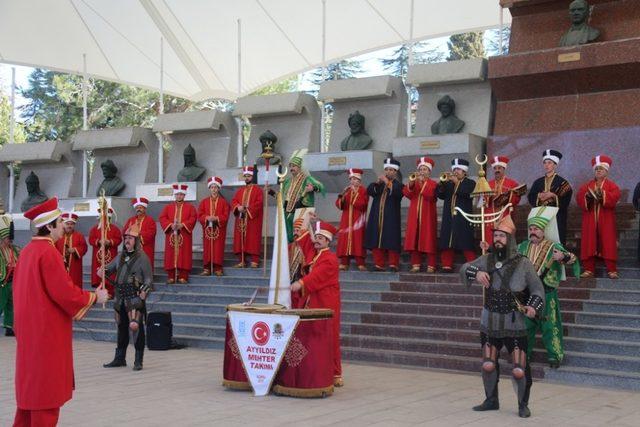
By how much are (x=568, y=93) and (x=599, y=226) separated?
3652mm

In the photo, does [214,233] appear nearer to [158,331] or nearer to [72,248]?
[72,248]

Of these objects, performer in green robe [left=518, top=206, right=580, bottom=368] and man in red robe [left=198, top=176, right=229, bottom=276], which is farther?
man in red robe [left=198, top=176, right=229, bottom=276]

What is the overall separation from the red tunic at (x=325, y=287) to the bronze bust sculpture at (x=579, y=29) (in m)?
7.03

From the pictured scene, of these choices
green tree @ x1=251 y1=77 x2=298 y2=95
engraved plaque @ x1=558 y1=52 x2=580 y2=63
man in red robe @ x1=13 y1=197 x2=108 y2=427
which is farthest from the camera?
green tree @ x1=251 y1=77 x2=298 y2=95

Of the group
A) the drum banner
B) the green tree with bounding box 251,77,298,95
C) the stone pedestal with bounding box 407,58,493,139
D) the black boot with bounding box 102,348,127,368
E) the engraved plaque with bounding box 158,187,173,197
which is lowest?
the black boot with bounding box 102,348,127,368

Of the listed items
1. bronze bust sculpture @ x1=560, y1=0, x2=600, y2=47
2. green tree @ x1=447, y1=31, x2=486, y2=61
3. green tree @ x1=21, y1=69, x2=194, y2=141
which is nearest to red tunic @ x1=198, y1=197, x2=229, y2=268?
bronze bust sculpture @ x1=560, y1=0, x2=600, y2=47

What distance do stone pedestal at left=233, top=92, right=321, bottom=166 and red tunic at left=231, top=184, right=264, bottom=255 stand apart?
113 inches

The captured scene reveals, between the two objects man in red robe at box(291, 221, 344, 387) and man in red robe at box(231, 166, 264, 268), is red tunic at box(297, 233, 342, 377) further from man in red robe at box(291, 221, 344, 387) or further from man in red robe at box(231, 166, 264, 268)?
man in red robe at box(231, 166, 264, 268)

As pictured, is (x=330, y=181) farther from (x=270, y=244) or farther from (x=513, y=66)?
(x=513, y=66)

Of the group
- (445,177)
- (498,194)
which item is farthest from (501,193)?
(445,177)

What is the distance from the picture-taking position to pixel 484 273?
773cm

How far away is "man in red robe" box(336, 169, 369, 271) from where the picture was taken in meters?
13.3

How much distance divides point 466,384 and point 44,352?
16.4 ft

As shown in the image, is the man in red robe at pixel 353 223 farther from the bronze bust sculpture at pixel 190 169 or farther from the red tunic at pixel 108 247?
the bronze bust sculpture at pixel 190 169
